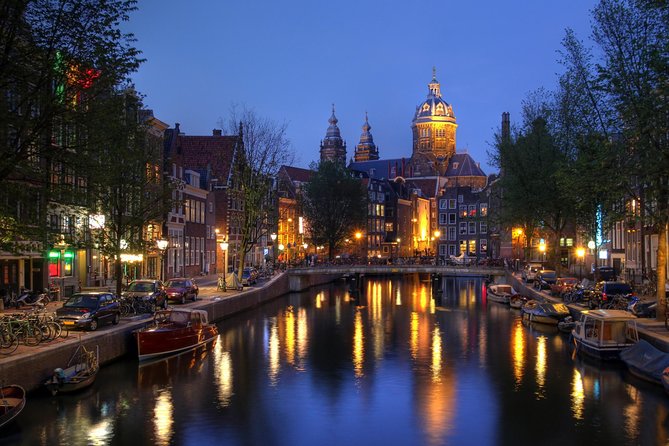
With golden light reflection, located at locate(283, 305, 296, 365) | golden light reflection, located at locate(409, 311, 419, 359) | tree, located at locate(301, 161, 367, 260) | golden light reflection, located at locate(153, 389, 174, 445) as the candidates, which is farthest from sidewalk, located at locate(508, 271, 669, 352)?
tree, located at locate(301, 161, 367, 260)

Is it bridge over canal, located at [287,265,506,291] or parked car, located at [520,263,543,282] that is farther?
bridge over canal, located at [287,265,506,291]

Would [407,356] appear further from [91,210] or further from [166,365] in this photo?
[91,210]

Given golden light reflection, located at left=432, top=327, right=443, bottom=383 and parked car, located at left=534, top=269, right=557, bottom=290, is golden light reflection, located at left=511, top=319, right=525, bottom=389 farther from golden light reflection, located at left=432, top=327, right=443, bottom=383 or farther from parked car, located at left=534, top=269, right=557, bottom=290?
parked car, located at left=534, top=269, right=557, bottom=290

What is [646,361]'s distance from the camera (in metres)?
32.3

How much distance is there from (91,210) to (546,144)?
149 ft

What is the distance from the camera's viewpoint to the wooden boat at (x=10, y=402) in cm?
2386

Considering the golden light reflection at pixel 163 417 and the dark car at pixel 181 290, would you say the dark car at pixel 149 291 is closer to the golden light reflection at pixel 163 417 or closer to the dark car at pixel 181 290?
the dark car at pixel 181 290

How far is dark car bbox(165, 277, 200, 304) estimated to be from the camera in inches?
2074

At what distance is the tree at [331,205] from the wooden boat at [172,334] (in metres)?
→ 70.5

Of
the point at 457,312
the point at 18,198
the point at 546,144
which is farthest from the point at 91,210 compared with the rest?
the point at 546,144

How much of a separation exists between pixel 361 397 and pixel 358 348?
13.2 m

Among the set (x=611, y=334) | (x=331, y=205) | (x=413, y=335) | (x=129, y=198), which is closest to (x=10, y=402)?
(x=129, y=198)

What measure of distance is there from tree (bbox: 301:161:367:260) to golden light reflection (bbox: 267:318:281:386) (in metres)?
59.6

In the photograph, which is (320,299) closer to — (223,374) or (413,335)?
(413,335)
